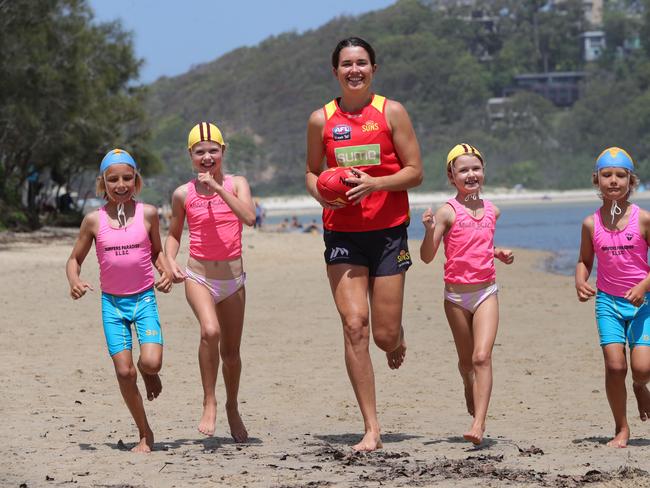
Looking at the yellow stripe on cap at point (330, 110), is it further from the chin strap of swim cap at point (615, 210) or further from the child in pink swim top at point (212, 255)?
the chin strap of swim cap at point (615, 210)

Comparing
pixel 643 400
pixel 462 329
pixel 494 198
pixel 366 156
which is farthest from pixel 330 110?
pixel 494 198

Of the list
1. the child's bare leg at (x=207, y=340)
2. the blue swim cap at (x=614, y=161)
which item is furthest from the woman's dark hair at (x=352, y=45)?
the child's bare leg at (x=207, y=340)

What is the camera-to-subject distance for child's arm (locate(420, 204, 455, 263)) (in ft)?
22.9

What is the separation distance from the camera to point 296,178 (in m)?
133

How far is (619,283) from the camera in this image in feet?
22.7

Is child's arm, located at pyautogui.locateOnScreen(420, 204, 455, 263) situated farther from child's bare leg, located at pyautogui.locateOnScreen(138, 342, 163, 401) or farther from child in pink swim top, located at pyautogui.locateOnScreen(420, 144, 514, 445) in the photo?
child's bare leg, located at pyautogui.locateOnScreen(138, 342, 163, 401)

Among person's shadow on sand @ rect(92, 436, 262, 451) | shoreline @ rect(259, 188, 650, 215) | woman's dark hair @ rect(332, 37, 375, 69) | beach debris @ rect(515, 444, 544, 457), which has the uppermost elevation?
woman's dark hair @ rect(332, 37, 375, 69)

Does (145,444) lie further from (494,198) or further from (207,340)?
(494,198)

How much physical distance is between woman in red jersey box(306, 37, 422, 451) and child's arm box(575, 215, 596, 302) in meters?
1.00

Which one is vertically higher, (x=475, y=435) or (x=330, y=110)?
(x=330, y=110)

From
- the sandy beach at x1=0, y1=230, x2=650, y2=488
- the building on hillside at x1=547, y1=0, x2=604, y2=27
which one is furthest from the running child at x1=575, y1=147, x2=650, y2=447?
the building on hillside at x1=547, y1=0, x2=604, y2=27

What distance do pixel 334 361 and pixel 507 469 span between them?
5281mm

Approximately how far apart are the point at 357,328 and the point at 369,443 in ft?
2.09

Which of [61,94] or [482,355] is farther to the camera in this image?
[61,94]
